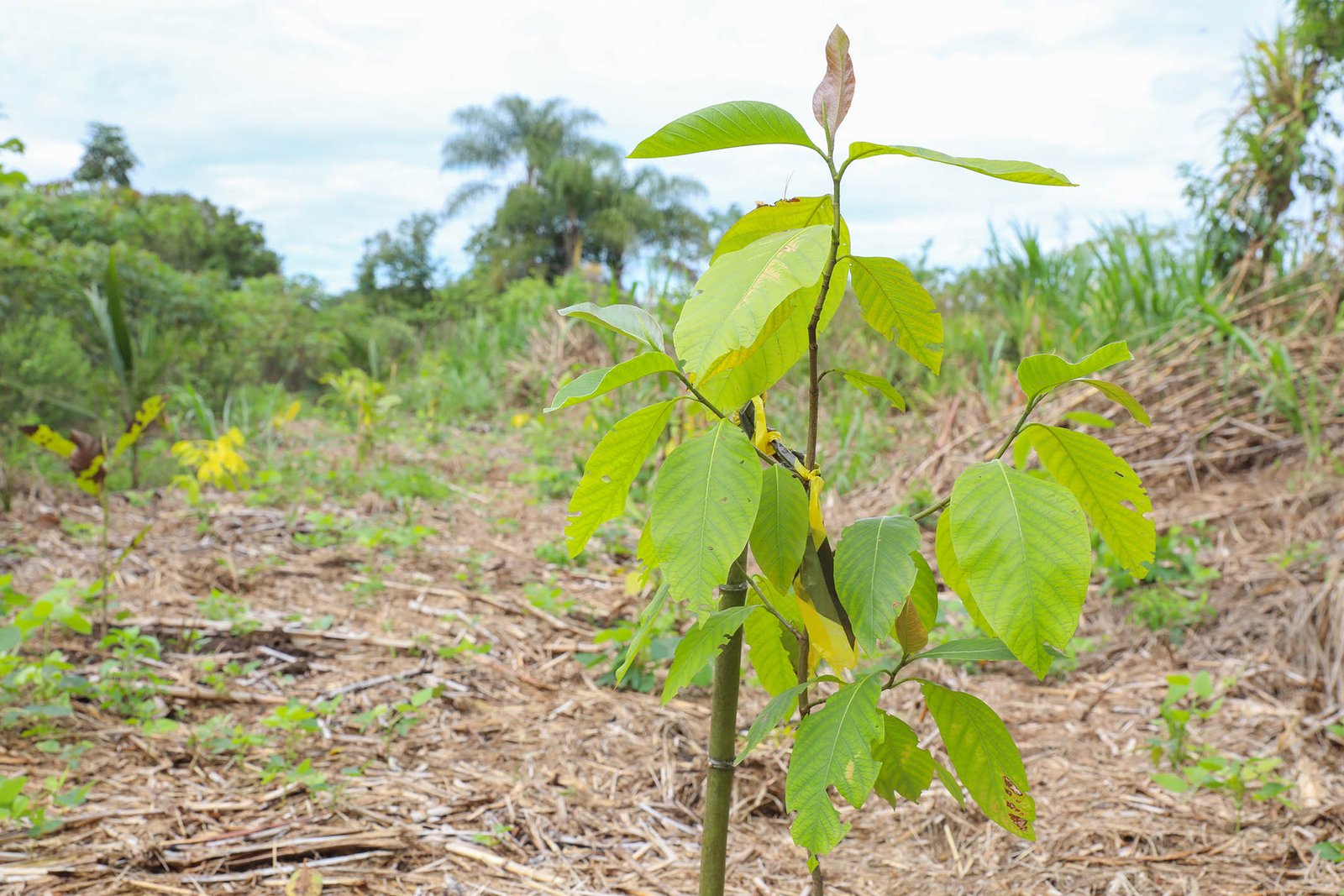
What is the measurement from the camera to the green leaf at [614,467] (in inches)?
34.7

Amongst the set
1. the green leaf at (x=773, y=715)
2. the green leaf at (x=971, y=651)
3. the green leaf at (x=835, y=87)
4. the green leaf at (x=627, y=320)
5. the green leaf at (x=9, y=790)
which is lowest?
the green leaf at (x=9, y=790)

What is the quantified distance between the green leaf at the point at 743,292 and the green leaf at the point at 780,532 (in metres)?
0.21

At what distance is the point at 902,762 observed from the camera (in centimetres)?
104

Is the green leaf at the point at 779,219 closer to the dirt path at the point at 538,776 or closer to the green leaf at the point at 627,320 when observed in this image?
the green leaf at the point at 627,320

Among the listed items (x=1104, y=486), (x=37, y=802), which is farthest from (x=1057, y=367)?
(x=37, y=802)

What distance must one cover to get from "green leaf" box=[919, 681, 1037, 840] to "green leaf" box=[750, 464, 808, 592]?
218 mm

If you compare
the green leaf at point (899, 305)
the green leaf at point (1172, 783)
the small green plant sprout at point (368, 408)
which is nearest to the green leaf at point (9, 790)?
the green leaf at point (899, 305)

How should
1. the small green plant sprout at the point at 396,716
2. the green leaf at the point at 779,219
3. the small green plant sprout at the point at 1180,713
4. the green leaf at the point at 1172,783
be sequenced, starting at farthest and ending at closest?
the small green plant sprout at the point at 396,716
the small green plant sprout at the point at 1180,713
the green leaf at the point at 1172,783
the green leaf at the point at 779,219

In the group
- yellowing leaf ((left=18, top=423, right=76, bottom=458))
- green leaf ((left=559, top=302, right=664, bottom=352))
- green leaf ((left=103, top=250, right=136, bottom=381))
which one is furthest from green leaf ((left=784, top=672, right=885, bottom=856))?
green leaf ((left=103, top=250, right=136, bottom=381))

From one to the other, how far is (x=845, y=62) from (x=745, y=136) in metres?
0.15

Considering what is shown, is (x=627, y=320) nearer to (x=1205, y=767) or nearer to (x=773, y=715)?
(x=773, y=715)

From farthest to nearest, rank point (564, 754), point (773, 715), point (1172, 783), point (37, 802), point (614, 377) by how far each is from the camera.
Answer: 1. point (564, 754)
2. point (1172, 783)
3. point (37, 802)
4. point (773, 715)
5. point (614, 377)

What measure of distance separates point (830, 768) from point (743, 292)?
45cm

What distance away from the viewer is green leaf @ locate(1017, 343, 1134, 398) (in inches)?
34.2
